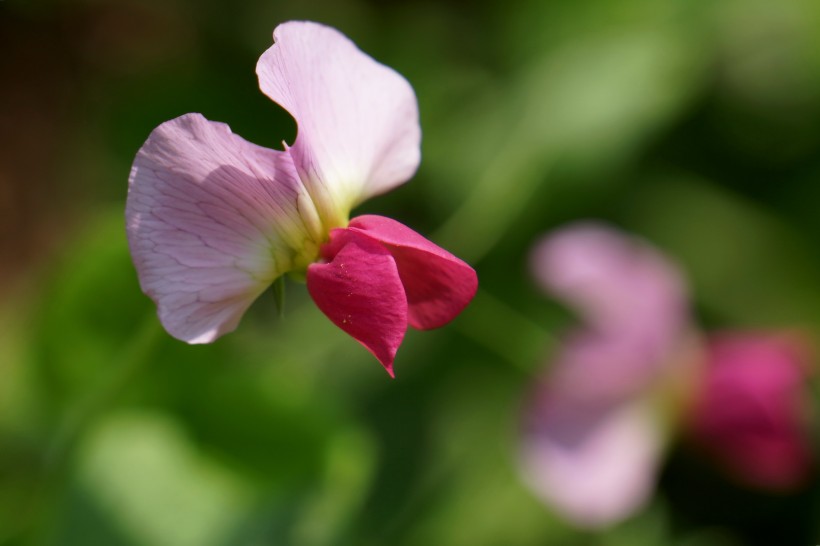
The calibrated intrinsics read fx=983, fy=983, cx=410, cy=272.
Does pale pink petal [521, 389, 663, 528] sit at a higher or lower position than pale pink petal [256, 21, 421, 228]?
lower

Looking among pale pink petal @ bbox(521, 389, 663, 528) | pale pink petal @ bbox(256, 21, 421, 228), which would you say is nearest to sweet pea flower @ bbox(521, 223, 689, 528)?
pale pink petal @ bbox(521, 389, 663, 528)

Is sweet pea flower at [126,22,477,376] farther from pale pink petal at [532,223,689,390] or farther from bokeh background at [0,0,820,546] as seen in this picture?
pale pink petal at [532,223,689,390]

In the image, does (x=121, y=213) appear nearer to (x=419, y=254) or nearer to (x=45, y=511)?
(x=45, y=511)

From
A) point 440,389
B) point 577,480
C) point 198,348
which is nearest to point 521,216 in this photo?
point 440,389

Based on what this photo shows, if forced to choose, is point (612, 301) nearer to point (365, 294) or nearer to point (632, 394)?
point (632, 394)

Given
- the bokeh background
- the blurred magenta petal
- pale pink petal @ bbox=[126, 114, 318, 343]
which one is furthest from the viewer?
the blurred magenta petal

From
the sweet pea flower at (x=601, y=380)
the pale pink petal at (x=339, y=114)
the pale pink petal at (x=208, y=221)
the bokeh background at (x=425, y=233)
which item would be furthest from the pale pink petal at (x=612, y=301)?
the pale pink petal at (x=208, y=221)

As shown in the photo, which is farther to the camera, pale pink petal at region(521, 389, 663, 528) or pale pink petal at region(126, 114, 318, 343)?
pale pink petal at region(521, 389, 663, 528)
